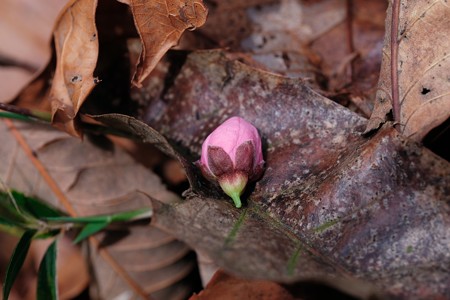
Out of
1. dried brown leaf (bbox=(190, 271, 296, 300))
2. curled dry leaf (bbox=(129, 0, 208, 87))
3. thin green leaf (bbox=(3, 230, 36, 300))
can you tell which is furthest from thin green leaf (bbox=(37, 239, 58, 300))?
curled dry leaf (bbox=(129, 0, 208, 87))

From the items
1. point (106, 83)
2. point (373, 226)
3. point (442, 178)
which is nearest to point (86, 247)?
point (106, 83)

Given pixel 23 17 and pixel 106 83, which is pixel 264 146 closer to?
pixel 106 83

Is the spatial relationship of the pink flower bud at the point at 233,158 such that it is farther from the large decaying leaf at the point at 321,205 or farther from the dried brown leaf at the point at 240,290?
the dried brown leaf at the point at 240,290

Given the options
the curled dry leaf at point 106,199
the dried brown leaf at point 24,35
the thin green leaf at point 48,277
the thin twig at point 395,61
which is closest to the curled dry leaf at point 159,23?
the curled dry leaf at point 106,199

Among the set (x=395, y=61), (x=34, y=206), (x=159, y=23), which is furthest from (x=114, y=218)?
(x=395, y=61)

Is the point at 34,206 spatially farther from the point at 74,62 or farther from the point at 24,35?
the point at 24,35

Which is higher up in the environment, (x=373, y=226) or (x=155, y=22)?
(x=155, y=22)

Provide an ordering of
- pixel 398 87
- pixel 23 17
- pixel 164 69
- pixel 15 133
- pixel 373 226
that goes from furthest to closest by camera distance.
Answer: pixel 23 17 < pixel 15 133 < pixel 164 69 < pixel 398 87 < pixel 373 226
